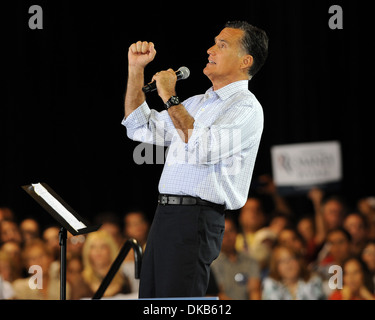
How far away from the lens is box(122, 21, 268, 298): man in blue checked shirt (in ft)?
6.75

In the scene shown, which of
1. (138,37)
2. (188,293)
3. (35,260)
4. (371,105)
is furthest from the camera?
(371,105)

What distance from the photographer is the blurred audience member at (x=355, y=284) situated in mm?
3824

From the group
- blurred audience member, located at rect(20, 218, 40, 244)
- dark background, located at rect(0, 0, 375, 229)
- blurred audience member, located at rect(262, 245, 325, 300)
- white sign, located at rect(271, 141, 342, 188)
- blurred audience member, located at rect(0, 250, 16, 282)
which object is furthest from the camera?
white sign, located at rect(271, 141, 342, 188)

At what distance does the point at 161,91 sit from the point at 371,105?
144 inches

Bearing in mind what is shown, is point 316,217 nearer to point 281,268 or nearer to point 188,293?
point 281,268

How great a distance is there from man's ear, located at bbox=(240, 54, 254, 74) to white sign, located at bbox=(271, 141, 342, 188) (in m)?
2.72

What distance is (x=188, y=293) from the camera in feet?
6.68

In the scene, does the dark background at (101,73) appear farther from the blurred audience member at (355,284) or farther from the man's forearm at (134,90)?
the man's forearm at (134,90)

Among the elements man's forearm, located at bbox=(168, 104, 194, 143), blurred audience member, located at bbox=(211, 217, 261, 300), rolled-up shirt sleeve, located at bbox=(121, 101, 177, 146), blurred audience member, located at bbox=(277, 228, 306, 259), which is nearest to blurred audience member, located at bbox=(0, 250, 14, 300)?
blurred audience member, located at bbox=(211, 217, 261, 300)

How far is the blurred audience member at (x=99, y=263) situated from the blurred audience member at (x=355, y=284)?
53.3 inches

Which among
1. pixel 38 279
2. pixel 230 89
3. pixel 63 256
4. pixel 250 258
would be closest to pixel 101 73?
pixel 38 279

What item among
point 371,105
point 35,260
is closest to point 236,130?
point 35,260

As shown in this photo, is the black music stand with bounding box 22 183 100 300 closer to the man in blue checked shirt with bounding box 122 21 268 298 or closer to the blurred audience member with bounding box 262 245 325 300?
the man in blue checked shirt with bounding box 122 21 268 298

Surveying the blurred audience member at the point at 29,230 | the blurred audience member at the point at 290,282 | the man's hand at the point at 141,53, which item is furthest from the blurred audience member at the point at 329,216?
the man's hand at the point at 141,53
